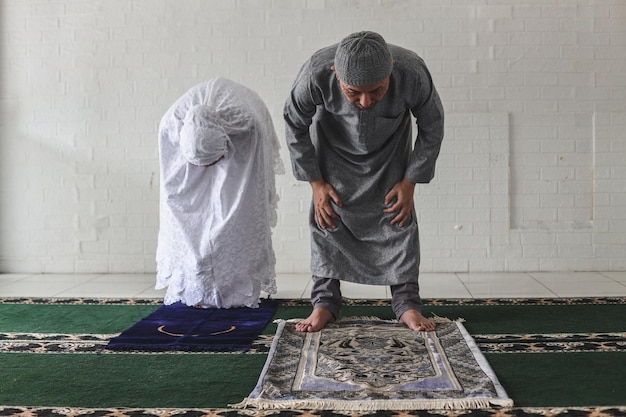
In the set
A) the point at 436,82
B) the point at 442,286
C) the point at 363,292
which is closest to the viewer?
the point at 363,292

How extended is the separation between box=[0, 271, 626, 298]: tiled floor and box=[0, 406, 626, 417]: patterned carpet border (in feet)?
6.27

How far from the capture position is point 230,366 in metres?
2.39

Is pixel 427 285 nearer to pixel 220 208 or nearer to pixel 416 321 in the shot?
pixel 416 321

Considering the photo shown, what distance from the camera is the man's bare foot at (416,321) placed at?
283 centimetres

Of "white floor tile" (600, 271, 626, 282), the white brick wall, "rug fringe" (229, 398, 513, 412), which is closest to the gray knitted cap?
"rug fringe" (229, 398, 513, 412)

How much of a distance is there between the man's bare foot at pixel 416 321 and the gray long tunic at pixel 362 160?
15cm

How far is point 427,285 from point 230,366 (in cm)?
214

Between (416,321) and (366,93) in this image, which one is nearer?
(366,93)

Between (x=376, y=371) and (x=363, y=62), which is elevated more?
(x=363, y=62)

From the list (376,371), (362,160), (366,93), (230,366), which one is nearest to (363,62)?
(366,93)

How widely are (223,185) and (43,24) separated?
266cm

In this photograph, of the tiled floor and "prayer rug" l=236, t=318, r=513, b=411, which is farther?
the tiled floor

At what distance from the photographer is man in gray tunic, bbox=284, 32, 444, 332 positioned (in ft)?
8.95

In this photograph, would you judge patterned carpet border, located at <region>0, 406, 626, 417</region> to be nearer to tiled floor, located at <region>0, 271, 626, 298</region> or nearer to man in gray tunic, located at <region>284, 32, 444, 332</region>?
man in gray tunic, located at <region>284, 32, 444, 332</region>
